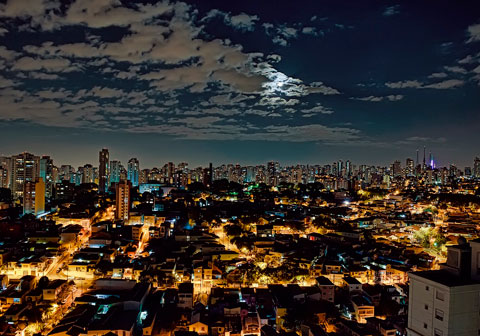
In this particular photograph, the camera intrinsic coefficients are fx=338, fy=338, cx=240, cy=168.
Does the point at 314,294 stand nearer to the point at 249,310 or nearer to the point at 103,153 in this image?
the point at 249,310

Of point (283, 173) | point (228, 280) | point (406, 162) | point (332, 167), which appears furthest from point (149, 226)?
point (406, 162)

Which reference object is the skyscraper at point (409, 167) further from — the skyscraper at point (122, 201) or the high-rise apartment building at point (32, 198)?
the high-rise apartment building at point (32, 198)

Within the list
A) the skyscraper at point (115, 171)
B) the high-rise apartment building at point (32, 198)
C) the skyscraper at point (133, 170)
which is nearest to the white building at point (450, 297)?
the high-rise apartment building at point (32, 198)

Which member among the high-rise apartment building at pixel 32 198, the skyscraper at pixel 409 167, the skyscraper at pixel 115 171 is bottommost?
the high-rise apartment building at pixel 32 198

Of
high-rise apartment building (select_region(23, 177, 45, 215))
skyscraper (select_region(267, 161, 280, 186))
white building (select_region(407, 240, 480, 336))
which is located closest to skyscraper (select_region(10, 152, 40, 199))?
high-rise apartment building (select_region(23, 177, 45, 215))

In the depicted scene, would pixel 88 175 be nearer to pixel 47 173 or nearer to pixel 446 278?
pixel 47 173

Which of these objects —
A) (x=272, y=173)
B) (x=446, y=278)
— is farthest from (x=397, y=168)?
(x=446, y=278)
